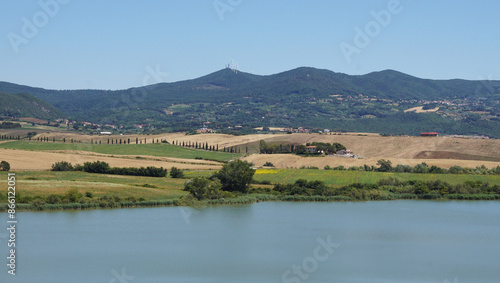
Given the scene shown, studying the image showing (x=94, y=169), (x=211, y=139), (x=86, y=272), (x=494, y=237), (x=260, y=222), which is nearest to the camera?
(x=86, y=272)

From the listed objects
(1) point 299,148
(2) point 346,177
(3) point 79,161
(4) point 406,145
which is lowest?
(2) point 346,177

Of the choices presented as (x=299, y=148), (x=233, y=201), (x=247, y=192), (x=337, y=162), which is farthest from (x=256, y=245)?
(x=299, y=148)

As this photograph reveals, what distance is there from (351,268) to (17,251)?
14.9 metres

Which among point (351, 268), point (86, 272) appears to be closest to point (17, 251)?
point (86, 272)

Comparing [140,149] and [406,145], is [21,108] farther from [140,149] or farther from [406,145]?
[406,145]

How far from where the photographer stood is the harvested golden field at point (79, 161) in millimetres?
63656

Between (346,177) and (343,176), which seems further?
(343,176)

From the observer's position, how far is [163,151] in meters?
89.9

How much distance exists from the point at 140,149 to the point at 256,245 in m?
61.5

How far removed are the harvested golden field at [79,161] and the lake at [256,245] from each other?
24.1 metres

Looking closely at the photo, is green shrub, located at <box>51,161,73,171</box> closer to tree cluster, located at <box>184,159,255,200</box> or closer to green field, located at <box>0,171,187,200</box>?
green field, located at <box>0,171,187,200</box>

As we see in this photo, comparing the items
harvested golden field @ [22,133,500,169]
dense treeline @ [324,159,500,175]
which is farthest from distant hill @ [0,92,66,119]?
dense treeline @ [324,159,500,175]

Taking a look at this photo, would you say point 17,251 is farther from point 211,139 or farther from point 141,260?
point 211,139

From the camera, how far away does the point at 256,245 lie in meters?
32.8
